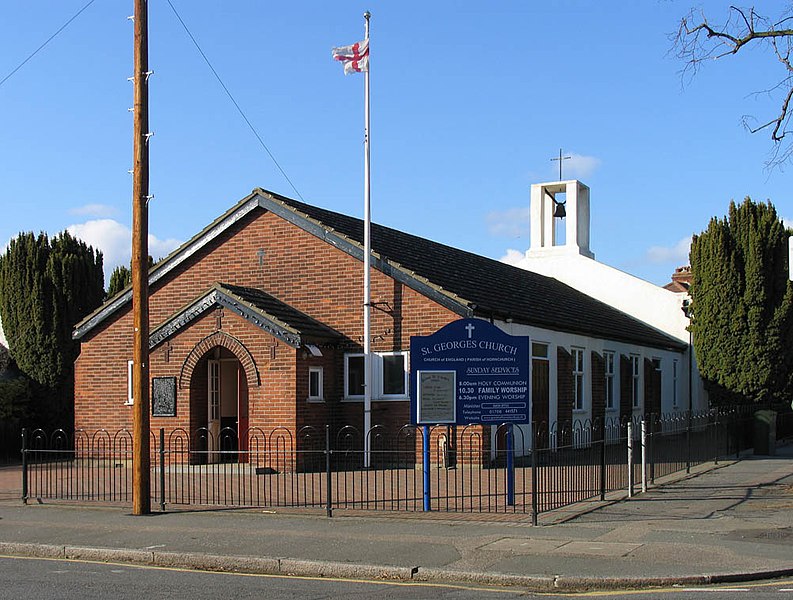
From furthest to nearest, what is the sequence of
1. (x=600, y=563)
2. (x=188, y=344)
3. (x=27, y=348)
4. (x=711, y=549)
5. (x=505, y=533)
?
(x=27, y=348)
(x=188, y=344)
(x=505, y=533)
(x=711, y=549)
(x=600, y=563)

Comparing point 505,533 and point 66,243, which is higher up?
point 66,243

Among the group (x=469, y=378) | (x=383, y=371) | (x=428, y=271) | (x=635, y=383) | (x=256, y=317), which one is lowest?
(x=635, y=383)

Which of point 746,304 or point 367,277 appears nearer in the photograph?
point 367,277

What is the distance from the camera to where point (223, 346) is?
Answer: 880 inches

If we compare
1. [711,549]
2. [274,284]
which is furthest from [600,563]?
[274,284]

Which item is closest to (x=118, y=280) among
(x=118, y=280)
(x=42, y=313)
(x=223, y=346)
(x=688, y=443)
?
(x=118, y=280)

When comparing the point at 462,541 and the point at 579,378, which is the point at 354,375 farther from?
the point at 462,541

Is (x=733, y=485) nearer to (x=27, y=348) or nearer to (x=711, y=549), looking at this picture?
(x=711, y=549)

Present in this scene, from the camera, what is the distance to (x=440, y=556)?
11359 mm

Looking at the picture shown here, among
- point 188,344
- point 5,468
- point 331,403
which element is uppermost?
point 188,344

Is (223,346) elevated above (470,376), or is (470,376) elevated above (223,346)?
(223,346)

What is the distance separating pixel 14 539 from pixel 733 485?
12492 mm

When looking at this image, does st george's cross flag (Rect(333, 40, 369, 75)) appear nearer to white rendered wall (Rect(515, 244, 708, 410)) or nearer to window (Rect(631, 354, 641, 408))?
window (Rect(631, 354, 641, 408))

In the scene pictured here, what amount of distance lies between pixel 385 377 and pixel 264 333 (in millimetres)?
2998
